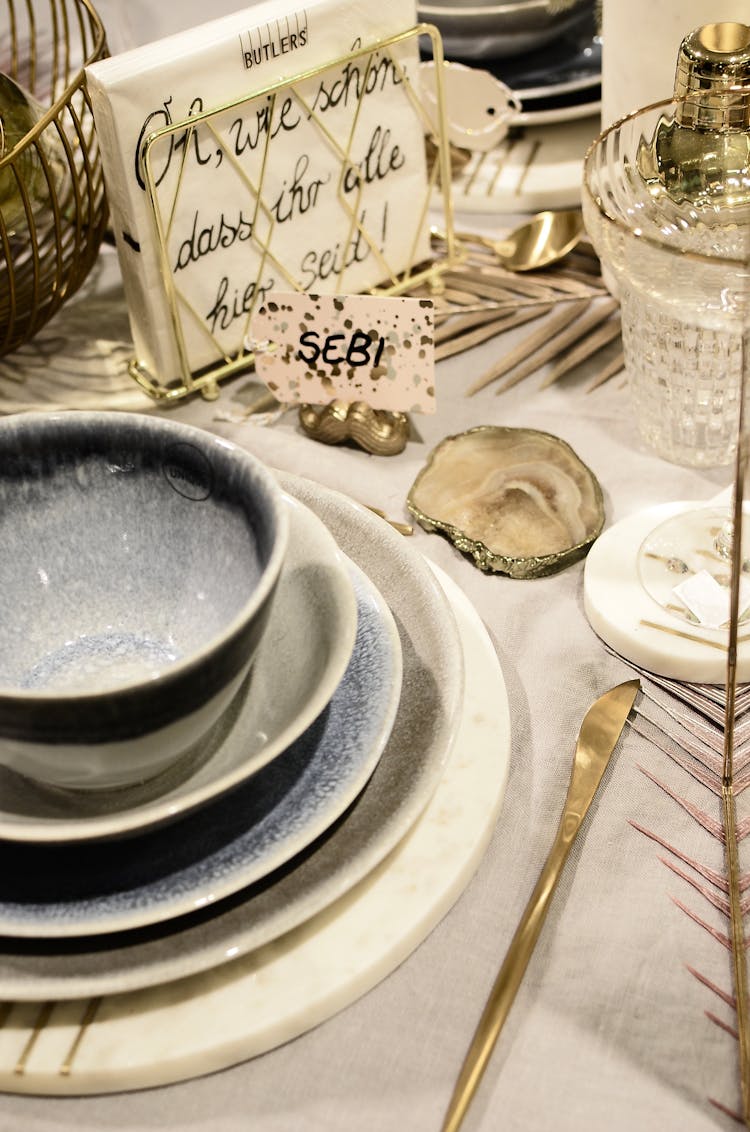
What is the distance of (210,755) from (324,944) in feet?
0.31

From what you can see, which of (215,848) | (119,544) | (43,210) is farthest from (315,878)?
(43,210)

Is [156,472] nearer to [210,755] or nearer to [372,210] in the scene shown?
[210,755]

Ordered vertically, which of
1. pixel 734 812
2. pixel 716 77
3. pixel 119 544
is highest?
pixel 716 77

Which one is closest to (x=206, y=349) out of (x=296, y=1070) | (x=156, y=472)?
(x=156, y=472)

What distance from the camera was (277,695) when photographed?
1.70 ft

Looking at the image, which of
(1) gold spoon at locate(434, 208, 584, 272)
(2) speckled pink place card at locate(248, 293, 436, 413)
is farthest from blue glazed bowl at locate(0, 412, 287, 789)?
(1) gold spoon at locate(434, 208, 584, 272)

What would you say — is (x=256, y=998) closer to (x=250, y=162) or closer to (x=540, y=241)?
(x=250, y=162)

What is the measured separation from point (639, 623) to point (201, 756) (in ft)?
0.84

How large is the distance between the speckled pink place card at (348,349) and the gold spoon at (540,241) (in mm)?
240

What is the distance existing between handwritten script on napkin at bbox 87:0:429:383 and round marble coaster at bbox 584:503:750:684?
1.08 feet

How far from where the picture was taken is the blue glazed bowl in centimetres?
53

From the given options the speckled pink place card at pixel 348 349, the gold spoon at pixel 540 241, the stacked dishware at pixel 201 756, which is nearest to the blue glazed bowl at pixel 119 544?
the stacked dishware at pixel 201 756

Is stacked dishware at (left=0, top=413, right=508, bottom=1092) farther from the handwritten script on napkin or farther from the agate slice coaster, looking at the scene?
the handwritten script on napkin

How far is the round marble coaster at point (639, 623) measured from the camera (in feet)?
2.02
